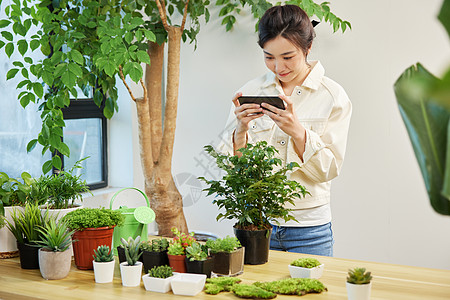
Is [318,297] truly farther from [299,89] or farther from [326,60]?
[326,60]

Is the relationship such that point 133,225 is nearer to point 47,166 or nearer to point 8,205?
point 8,205

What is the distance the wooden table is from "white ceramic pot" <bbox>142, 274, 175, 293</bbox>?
0.02 metres

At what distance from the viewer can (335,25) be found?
314cm

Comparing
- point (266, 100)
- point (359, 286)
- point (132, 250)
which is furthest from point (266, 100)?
point (359, 286)

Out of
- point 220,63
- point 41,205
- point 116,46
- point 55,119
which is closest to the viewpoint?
point 41,205

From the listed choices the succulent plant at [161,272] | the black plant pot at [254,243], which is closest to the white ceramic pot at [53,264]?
the succulent plant at [161,272]

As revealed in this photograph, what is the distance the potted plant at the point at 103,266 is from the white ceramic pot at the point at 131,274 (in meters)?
0.05

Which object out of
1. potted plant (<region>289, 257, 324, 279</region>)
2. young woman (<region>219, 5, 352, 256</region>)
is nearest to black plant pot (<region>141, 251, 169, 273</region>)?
potted plant (<region>289, 257, 324, 279</region>)

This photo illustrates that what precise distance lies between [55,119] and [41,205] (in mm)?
738

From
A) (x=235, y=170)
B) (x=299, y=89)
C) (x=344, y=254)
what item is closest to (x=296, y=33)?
(x=299, y=89)

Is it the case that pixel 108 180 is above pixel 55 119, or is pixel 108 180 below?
below

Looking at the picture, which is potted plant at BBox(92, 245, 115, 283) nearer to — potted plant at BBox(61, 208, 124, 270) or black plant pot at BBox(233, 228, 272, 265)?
potted plant at BBox(61, 208, 124, 270)

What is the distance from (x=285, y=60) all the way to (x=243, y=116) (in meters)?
0.32

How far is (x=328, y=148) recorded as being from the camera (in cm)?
212
